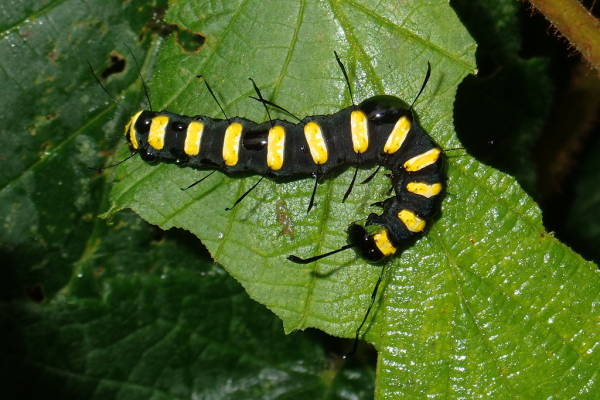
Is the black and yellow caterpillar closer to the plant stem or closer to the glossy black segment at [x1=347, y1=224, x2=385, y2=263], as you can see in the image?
the glossy black segment at [x1=347, y1=224, x2=385, y2=263]

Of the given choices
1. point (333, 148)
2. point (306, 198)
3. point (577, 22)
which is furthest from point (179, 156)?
point (577, 22)

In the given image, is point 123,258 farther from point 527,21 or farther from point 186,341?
point 527,21

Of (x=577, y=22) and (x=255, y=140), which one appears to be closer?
(x=577, y=22)

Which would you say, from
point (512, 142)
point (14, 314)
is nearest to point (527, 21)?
point (512, 142)

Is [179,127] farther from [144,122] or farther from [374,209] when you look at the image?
[374,209]

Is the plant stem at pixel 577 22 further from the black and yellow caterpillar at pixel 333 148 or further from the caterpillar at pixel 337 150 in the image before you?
the black and yellow caterpillar at pixel 333 148

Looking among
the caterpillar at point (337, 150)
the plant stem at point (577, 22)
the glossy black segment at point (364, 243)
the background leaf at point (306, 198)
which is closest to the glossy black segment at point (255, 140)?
the caterpillar at point (337, 150)
